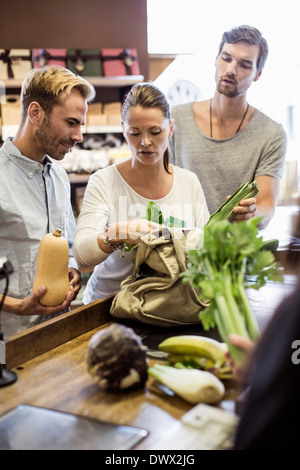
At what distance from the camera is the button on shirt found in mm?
2125

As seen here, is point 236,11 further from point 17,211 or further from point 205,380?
point 205,380

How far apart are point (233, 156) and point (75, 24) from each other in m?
3.11

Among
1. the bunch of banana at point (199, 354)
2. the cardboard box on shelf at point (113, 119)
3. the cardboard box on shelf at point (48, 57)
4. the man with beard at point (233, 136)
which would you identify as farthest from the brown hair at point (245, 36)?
the cardboard box on shelf at point (48, 57)

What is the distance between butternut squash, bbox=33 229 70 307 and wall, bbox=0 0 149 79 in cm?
371

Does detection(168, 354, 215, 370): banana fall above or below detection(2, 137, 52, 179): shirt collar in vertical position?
below

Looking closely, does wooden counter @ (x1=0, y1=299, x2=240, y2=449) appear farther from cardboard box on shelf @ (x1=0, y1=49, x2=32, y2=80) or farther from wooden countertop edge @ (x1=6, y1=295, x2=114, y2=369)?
cardboard box on shelf @ (x1=0, y1=49, x2=32, y2=80)

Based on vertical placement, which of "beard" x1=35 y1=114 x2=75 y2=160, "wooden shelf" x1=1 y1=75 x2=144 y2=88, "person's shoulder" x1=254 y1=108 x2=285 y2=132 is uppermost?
"wooden shelf" x1=1 y1=75 x2=144 y2=88

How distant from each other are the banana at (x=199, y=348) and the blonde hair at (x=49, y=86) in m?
1.29

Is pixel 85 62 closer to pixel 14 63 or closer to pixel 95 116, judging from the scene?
pixel 95 116

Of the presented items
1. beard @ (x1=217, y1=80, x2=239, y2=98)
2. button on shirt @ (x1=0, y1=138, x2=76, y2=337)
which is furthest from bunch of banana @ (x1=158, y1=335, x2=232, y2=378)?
beard @ (x1=217, y1=80, x2=239, y2=98)

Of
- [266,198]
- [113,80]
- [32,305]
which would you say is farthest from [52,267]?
[113,80]

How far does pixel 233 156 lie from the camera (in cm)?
274

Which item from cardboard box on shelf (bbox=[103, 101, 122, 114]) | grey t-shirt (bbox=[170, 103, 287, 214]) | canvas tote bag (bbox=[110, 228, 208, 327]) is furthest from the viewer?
cardboard box on shelf (bbox=[103, 101, 122, 114])

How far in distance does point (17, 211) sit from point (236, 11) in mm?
4263
